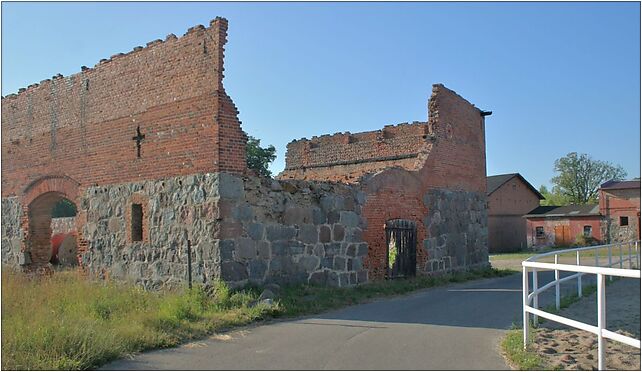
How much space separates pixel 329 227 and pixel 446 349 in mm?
6763

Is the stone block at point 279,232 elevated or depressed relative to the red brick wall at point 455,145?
depressed

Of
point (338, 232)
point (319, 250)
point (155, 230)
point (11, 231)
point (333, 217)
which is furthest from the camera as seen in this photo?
point (11, 231)

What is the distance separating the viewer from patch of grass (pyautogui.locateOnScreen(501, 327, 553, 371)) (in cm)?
679

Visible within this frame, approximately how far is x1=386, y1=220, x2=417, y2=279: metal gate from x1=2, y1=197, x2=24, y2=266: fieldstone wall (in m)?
12.0

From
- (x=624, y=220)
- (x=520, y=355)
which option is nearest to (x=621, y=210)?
(x=624, y=220)

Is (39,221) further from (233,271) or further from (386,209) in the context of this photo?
(386,209)

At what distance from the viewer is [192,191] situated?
12664 mm

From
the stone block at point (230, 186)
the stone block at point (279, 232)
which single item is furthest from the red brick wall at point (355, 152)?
the stone block at point (230, 186)

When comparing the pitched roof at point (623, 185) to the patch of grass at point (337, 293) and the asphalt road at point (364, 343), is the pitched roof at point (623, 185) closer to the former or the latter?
the patch of grass at point (337, 293)

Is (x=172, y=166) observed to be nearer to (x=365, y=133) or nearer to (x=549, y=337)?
(x=549, y=337)

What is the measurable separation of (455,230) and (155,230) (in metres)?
10.8

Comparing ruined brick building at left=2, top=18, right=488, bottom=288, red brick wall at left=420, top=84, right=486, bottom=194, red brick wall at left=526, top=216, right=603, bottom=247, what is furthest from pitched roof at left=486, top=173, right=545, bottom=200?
ruined brick building at left=2, top=18, right=488, bottom=288

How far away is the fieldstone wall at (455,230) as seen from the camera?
1825cm

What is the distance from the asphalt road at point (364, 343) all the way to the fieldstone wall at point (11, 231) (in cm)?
1223
